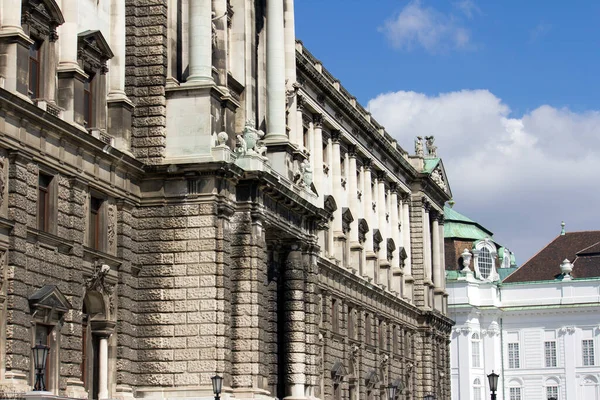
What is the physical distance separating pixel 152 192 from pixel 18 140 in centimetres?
950

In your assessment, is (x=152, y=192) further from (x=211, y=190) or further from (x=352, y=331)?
→ (x=352, y=331)

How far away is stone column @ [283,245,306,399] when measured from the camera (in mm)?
52656

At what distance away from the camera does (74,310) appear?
138 feet

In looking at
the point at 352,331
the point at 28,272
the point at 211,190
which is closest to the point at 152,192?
the point at 211,190

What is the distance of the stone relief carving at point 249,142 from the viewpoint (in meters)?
49.4

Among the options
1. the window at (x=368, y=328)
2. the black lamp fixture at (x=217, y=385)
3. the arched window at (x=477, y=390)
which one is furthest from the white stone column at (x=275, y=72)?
the arched window at (x=477, y=390)

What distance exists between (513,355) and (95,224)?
91.7 m

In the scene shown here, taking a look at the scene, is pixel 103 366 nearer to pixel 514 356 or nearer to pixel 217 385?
pixel 217 385

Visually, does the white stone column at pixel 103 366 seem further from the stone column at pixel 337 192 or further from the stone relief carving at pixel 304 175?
the stone column at pixel 337 192

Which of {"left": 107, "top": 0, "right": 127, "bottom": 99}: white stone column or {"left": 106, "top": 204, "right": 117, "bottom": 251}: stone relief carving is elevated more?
{"left": 107, "top": 0, "right": 127, "bottom": 99}: white stone column

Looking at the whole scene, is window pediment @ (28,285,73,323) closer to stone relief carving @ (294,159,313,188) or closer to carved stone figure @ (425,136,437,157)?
stone relief carving @ (294,159,313,188)

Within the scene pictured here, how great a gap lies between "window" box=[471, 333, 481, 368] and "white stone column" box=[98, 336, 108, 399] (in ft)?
277

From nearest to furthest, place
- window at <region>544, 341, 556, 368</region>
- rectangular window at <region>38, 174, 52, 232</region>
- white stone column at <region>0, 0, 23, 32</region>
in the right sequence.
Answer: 1. white stone column at <region>0, 0, 23, 32</region>
2. rectangular window at <region>38, 174, 52, 232</region>
3. window at <region>544, 341, 556, 368</region>

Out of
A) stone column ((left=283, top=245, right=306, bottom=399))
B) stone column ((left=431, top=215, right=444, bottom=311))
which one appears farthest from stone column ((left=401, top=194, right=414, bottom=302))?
stone column ((left=283, top=245, right=306, bottom=399))
